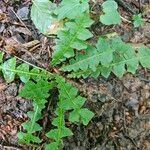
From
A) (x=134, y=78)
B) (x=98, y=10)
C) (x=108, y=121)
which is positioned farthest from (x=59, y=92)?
(x=98, y=10)

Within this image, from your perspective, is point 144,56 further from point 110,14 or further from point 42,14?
point 42,14

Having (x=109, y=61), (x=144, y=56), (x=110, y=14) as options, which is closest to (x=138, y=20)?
(x=110, y=14)

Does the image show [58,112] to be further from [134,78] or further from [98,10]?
[98,10]

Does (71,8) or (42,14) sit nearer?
(71,8)

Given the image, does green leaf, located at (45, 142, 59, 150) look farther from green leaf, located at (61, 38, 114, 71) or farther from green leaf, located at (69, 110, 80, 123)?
green leaf, located at (61, 38, 114, 71)

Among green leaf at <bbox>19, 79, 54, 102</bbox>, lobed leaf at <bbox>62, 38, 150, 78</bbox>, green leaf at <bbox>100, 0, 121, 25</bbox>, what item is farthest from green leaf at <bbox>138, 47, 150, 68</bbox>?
green leaf at <bbox>19, 79, 54, 102</bbox>

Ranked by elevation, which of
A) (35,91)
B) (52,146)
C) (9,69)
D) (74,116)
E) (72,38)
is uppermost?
(72,38)
